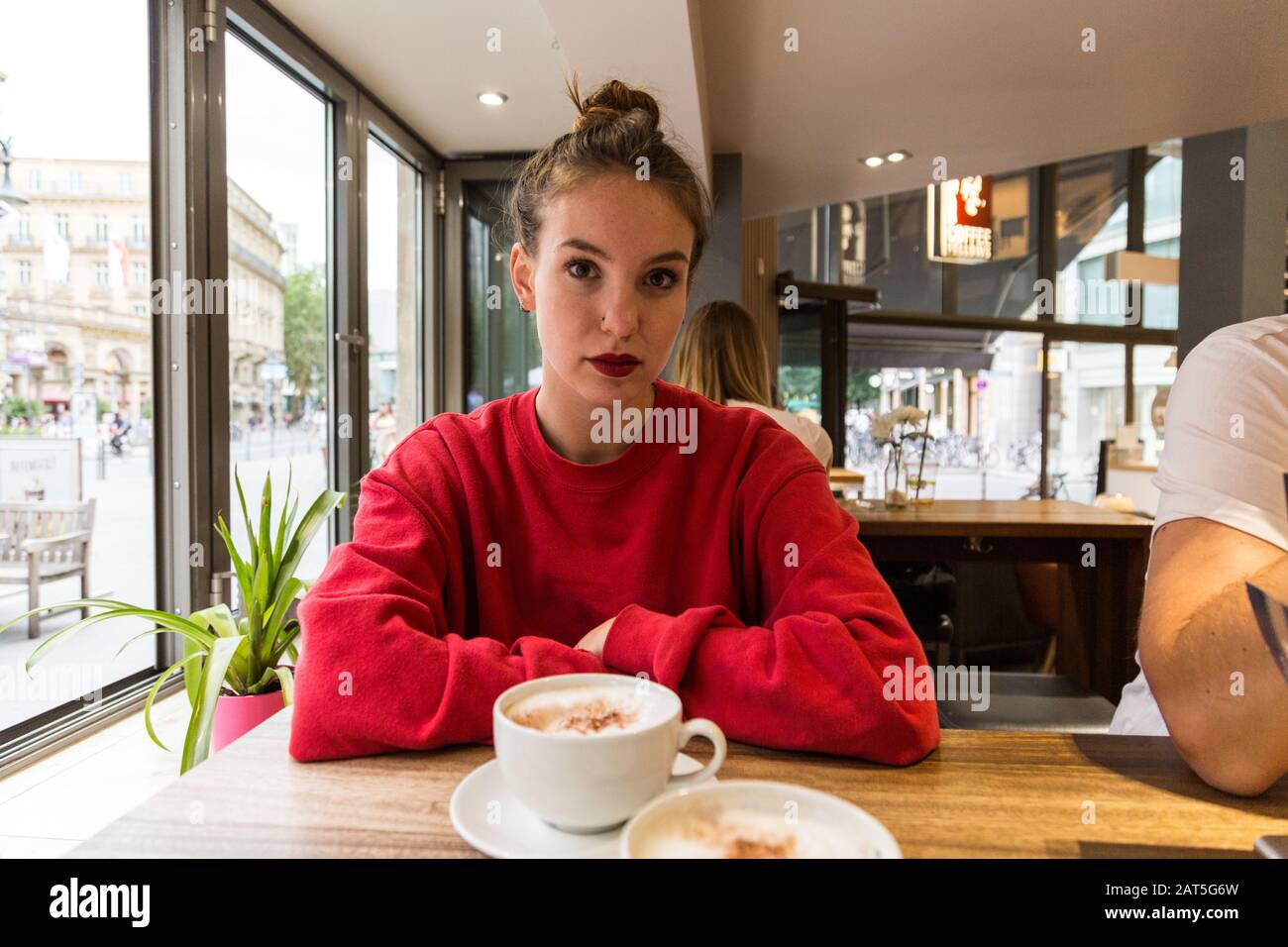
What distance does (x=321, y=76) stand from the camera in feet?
11.8

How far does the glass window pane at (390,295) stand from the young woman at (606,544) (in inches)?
125

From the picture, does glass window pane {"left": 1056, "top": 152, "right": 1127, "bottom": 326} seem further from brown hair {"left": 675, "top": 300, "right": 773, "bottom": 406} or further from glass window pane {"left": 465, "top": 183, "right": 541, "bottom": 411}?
brown hair {"left": 675, "top": 300, "right": 773, "bottom": 406}

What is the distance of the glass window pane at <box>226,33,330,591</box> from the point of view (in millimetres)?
2998

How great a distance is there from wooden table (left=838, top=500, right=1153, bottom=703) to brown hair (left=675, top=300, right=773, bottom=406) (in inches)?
28.7

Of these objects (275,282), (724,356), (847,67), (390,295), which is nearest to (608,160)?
(724,356)

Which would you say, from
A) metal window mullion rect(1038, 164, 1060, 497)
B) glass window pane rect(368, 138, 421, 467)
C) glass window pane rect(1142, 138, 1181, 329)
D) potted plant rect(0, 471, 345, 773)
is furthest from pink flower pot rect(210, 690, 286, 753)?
glass window pane rect(1142, 138, 1181, 329)

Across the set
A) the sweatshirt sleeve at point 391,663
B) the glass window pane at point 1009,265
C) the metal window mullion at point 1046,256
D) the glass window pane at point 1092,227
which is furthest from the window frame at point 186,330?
the glass window pane at point 1092,227

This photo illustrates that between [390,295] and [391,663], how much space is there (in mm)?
4131

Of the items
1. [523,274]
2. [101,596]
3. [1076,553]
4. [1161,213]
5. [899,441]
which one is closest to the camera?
[523,274]

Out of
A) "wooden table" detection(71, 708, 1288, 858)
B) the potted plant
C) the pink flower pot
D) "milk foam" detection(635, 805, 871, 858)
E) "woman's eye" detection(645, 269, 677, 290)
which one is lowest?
the pink flower pot

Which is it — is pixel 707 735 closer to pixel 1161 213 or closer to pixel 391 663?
pixel 391 663

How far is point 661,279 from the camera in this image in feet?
3.66
